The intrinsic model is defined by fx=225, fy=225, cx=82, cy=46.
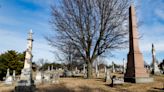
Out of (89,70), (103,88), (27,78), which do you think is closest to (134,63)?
(103,88)

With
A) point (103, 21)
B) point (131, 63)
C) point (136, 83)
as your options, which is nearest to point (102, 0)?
point (103, 21)

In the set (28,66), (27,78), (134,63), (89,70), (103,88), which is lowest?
(103,88)

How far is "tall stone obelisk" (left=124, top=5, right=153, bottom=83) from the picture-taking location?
1794 cm

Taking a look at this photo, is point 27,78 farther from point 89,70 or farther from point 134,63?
point 89,70

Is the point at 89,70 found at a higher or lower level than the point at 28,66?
lower

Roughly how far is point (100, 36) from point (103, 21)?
5.37ft

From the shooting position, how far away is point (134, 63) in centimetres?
1847

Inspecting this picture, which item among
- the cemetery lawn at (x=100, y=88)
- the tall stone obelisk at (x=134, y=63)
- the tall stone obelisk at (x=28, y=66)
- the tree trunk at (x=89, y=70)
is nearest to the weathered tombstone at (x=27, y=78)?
the tall stone obelisk at (x=28, y=66)

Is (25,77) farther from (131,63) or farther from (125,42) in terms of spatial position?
(125,42)

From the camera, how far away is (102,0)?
79.4 ft

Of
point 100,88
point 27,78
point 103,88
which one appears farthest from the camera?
point 103,88

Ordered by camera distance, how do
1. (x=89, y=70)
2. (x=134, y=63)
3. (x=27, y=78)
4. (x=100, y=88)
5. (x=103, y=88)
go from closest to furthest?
(x=27, y=78), (x=100, y=88), (x=103, y=88), (x=134, y=63), (x=89, y=70)

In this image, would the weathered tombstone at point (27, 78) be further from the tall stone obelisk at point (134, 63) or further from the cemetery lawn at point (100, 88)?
the tall stone obelisk at point (134, 63)

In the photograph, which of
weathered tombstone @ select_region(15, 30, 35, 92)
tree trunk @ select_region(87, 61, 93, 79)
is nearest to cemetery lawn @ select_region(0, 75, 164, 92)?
weathered tombstone @ select_region(15, 30, 35, 92)
